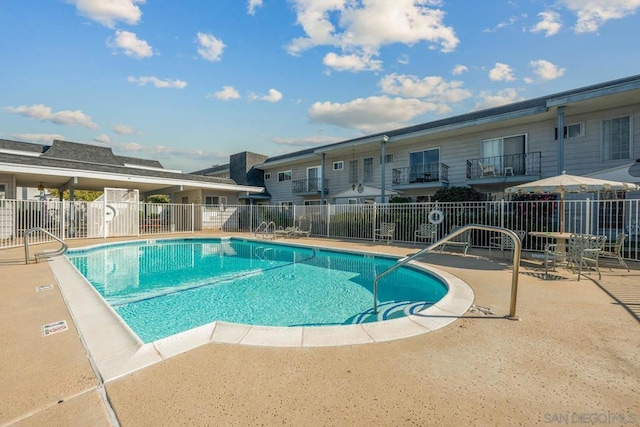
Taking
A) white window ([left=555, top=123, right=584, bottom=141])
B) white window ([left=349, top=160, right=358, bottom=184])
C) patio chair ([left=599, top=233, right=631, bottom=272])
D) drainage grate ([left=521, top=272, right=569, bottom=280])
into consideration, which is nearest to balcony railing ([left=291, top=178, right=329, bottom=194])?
white window ([left=349, top=160, right=358, bottom=184])

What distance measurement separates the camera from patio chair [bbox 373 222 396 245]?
42.0 ft

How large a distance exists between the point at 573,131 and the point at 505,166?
9.28ft

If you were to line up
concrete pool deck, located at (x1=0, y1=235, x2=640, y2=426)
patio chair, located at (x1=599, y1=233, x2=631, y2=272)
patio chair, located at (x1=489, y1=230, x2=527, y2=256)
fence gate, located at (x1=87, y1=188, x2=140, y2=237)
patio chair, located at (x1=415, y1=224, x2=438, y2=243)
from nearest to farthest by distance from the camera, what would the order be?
1. concrete pool deck, located at (x1=0, y1=235, x2=640, y2=426)
2. patio chair, located at (x1=599, y1=233, x2=631, y2=272)
3. patio chair, located at (x1=489, y1=230, x2=527, y2=256)
4. patio chair, located at (x1=415, y1=224, x2=438, y2=243)
5. fence gate, located at (x1=87, y1=188, x2=140, y2=237)

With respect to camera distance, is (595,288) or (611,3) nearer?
(595,288)

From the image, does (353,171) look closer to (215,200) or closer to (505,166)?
(505,166)

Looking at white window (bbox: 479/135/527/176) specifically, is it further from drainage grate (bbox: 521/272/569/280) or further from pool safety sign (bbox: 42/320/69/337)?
pool safety sign (bbox: 42/320/69/337)

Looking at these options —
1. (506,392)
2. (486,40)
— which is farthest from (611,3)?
(506,392)

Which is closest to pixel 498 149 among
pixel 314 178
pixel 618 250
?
pixel 618 250

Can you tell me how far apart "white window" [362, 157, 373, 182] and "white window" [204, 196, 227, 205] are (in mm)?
11974

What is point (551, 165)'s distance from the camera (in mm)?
12797

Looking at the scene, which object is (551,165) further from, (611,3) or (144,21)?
(144,21)

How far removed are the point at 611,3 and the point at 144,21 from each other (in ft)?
45.2

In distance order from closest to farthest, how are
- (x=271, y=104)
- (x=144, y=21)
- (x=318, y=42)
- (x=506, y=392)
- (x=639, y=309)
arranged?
1. (x=506, y=392)
2. (x=639, y=309)
3. (x=144, y=21)
4. (x=318, y=42)
5. (x=271, y=104)

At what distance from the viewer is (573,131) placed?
40.5ft
